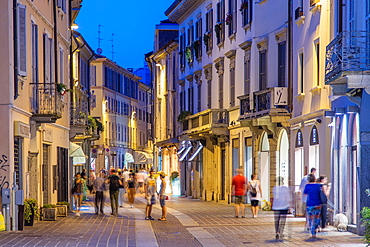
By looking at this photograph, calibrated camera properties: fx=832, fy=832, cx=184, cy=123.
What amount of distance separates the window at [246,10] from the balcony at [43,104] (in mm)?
12465

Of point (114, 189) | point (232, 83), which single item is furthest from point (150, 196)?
point (232, 83)

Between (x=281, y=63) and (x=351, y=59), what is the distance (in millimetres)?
12950

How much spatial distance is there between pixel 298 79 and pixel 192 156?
2005 cm

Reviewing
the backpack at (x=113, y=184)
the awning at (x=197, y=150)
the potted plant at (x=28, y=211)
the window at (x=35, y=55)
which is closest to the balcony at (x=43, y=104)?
the window at (x=35, y=55)

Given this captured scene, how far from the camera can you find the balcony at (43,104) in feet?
84.5

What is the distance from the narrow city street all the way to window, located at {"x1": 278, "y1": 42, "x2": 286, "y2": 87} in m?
5.22

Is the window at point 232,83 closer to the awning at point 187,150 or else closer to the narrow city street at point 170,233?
the narrow city street at point 170,233

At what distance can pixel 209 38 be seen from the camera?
146ft

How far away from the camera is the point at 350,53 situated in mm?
19297

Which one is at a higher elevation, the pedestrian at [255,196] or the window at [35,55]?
the window at [35,55]

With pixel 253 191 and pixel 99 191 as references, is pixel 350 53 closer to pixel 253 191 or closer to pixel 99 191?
pixel 253 191

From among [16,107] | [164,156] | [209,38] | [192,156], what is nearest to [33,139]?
[16,107]

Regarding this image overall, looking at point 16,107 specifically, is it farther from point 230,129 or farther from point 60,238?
point 230,129

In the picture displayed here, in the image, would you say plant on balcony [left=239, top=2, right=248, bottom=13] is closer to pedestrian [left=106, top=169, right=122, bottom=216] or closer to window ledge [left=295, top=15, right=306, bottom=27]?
window ledge [left=295, top=15, right=306, bottom=27]
